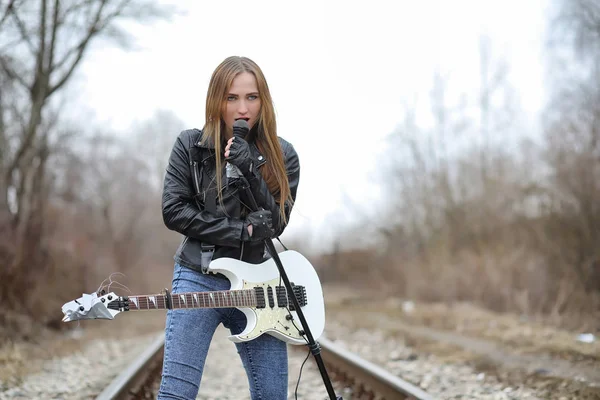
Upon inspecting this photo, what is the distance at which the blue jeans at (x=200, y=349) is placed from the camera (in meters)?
2.53

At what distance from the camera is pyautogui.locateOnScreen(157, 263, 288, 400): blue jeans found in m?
2.53

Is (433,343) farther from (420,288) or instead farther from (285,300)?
(420,288)

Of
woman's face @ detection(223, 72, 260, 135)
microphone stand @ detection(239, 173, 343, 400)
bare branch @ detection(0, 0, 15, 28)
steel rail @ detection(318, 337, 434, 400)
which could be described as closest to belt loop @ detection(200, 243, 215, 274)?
microphone stand @ detection(239, 173, 343, 400)

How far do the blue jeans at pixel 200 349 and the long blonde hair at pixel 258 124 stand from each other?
0.36 m

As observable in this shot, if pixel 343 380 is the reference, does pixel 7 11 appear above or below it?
above

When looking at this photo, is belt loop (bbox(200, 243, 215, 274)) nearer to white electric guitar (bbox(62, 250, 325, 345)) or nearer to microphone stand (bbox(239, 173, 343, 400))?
white electric guitar (bbox(62, 250, 325, 345))

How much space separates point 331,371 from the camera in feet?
22.6

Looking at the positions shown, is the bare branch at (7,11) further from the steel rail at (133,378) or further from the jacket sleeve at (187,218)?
the jacket sleeve at (187,218)

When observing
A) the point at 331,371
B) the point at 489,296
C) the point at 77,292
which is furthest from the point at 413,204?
the point at 331,371

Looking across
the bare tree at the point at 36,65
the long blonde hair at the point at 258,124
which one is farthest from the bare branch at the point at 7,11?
the long blonde hair at the point at 258,124

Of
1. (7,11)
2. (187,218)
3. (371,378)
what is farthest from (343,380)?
(7,11)

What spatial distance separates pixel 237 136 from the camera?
101 inches

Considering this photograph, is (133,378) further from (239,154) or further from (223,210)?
(239,154)

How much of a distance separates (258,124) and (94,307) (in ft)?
3.18
